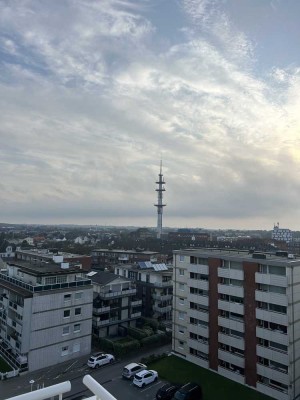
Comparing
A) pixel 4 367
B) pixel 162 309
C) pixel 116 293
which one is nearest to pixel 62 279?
pixel 116 293

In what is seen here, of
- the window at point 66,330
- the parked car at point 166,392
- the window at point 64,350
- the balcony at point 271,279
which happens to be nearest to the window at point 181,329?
the parked car at point 166,392

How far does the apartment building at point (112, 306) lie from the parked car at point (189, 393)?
19.4 metres

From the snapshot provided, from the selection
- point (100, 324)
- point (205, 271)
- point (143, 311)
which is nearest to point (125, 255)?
point (143, 311)

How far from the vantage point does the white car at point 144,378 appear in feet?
116

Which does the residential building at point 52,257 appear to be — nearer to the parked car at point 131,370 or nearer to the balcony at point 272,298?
the parked car at point 131,370

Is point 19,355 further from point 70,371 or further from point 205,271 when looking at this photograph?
point 205,271

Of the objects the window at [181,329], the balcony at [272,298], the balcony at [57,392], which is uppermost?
the balcony at [57,392]

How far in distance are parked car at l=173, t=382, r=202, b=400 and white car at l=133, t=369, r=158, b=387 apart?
4.65m

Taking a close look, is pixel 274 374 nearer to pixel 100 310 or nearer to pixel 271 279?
pixel 271 279

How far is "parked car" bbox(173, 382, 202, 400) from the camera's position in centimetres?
3152

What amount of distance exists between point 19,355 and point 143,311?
26.3 metres

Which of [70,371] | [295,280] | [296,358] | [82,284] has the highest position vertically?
[295,280]

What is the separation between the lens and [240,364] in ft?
120

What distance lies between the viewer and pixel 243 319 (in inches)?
1438
